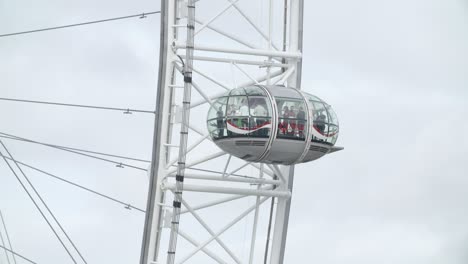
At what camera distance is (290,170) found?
8719 cm

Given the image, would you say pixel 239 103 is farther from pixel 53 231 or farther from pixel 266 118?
pixel 53 231

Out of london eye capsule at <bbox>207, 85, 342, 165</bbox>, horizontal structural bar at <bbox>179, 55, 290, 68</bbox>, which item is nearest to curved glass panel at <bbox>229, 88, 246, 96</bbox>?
london eye capsule at <bbox>207, 85, 342, 165</bbox>

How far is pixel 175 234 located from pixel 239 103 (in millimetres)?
4169

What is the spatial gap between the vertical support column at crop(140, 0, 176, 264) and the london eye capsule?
91.6 inches

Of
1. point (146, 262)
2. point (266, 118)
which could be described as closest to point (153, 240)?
point (146, 262)

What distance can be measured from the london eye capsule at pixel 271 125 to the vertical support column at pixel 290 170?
3157 mm

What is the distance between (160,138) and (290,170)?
417 cm

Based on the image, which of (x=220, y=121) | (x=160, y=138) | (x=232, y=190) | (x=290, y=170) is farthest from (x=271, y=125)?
(x=290, y=170)

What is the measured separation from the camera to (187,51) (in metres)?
84.4

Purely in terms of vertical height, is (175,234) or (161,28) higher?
(161,28)

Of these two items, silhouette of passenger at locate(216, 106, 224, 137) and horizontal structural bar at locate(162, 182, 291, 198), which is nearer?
silhouette of passenger at locate(216, 106, 224, 137)

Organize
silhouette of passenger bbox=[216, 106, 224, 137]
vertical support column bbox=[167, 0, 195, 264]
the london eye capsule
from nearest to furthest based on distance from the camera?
A: the london eye capsule < silhouette of passenger bbox=[216, 106, 224, 137] < vertical support column bbox=[167, 0, 195, 264]

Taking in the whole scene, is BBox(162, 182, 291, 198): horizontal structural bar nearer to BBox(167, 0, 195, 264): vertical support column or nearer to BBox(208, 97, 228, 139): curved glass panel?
BBox(167, 0, 195, 264): vertical support column

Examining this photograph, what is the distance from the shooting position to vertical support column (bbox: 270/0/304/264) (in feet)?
284
